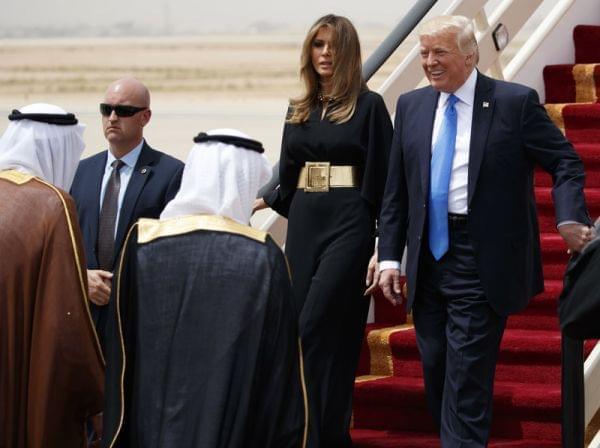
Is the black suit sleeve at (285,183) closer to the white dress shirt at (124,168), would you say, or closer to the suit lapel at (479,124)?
the white dress shirt at (124,168)

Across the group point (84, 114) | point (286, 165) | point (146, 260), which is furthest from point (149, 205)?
point (84, 114)

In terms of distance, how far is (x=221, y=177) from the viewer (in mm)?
4609

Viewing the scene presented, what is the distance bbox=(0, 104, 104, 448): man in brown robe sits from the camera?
489cm

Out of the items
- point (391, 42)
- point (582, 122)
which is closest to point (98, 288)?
point (391, 42)

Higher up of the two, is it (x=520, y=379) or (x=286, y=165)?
(x=286, y=165)

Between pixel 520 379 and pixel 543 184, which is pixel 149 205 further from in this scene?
pixel 543 184

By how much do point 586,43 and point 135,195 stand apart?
3718 millimetres

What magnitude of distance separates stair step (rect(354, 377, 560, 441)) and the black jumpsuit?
0.39 metres

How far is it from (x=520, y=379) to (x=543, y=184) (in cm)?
157

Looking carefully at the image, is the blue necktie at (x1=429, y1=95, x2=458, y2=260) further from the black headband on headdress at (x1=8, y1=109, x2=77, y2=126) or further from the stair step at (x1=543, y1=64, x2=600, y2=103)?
the stair step at (x1=543, y1=64, x2=600, y2=103)

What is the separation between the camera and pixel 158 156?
20.9ft

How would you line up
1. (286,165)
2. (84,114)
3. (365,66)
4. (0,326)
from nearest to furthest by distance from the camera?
1. (0,326)
2. (286,165)
3. (365,66)
4. (84,114)

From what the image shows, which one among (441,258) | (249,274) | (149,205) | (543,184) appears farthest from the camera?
(543,184)

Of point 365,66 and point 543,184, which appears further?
point 543,184
